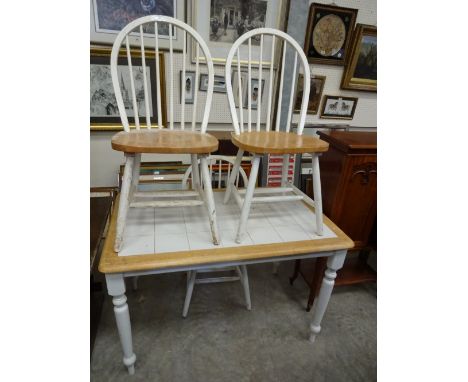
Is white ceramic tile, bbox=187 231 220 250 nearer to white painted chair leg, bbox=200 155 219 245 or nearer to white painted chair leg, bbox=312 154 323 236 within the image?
white painted chair leg, bbox=200 155 219 245

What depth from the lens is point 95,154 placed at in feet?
6.16

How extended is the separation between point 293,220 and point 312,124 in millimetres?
1192

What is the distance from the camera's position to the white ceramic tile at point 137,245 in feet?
3.24

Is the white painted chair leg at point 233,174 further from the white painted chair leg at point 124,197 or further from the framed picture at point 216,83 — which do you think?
the framed picture at point 216,83

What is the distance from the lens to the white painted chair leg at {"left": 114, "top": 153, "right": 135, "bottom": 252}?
3.08 ft

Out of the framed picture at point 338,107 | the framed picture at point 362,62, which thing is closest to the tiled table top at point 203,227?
the framed picture at point 338,107

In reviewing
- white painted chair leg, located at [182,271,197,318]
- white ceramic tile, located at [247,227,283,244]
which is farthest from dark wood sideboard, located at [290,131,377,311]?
white painted chair leg, located at [182,271,197,318]

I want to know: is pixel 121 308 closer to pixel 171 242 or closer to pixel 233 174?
pixel 171 242

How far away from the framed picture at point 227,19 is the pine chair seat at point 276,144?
85 centimetres

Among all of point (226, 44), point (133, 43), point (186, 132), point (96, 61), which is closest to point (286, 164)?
point (186, 132)

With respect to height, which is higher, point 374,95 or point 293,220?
point 374,95

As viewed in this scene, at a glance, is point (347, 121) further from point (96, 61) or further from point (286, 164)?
point (96, 61)

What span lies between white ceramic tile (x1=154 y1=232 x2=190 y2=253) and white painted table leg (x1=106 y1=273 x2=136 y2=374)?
6.6 inches

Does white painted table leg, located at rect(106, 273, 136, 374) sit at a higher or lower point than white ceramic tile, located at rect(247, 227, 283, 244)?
lower
